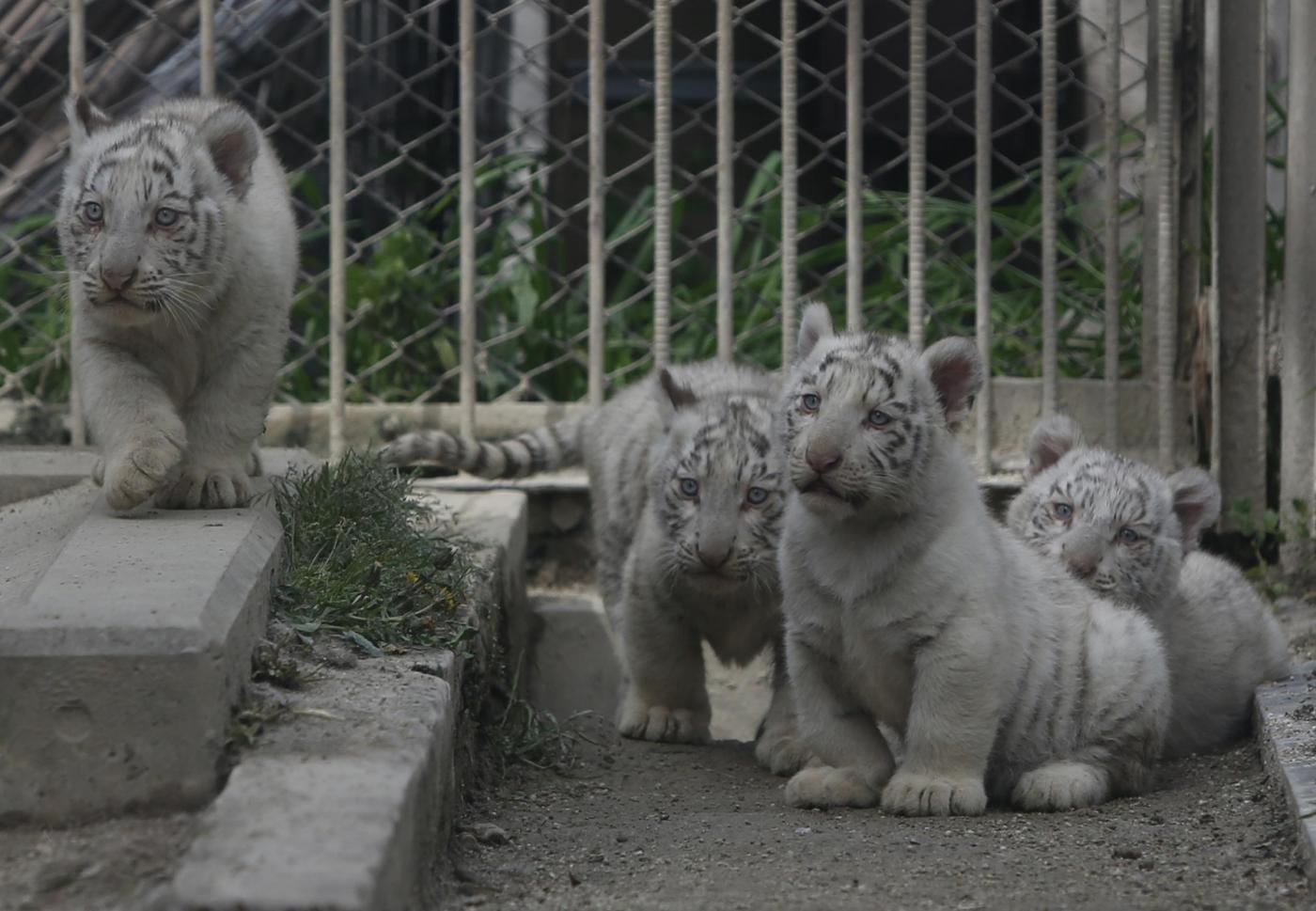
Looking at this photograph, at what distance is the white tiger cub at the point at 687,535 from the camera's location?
4.88m

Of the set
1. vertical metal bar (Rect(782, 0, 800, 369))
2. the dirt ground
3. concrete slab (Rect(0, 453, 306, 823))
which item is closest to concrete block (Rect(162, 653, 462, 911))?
concrete slab (Rect(0, 453, 306, 823))

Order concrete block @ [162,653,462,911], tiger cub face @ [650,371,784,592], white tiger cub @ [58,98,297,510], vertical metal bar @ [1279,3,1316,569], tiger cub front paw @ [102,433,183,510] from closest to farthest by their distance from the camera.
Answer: concrete block @ [162,653,462,911], tiger cub front paw @ [102,433,183,510], white tiger cub @ [58,98,297,510], tiger cub face @ [650,371,784,592], vertical metal bar @ [1279,3,1316,569]

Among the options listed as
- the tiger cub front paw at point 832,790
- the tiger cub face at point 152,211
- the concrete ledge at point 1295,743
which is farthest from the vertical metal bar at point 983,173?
the tiger cub face at point 152,211

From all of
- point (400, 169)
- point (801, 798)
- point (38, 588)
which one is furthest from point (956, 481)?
point (400, 169)

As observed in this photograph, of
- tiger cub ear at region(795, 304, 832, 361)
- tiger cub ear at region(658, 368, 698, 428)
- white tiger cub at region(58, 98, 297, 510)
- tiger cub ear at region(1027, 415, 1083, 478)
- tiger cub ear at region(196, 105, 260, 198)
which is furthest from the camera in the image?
tiger cub ear at region(1027, 415, 1083, 478)

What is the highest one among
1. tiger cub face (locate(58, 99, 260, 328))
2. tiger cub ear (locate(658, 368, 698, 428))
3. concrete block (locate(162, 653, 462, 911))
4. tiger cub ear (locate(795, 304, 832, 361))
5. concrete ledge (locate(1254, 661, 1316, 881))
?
tiger cub face (locate(58, 99, 260, 328))

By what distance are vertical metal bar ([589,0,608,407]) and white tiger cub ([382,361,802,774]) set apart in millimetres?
393

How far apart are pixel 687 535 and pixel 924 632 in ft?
3.21

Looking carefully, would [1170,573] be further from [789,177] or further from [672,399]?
[789,177]

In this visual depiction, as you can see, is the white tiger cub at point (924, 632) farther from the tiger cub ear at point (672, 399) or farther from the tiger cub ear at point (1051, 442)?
the tiger cub ear at point (1051, 442)

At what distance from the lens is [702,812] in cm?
425

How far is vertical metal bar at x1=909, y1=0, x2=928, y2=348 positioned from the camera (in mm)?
6387

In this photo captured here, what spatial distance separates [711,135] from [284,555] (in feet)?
18.8

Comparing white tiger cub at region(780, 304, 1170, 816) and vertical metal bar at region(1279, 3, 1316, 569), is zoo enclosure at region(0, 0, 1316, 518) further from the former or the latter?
white tiger cub at region(780, 304, 1170, 816)
